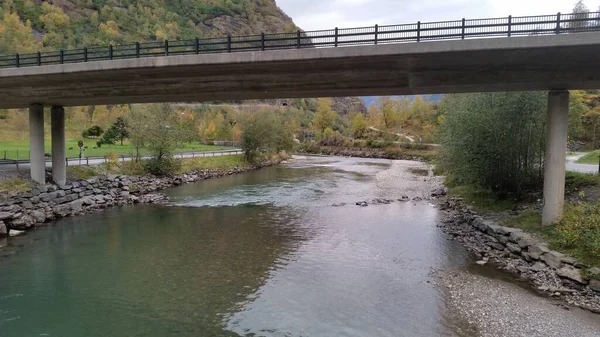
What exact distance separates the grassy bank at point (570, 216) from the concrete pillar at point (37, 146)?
30809 millimetres

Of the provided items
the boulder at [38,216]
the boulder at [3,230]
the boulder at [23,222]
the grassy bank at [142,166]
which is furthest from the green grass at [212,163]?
the boulder at [3,230]

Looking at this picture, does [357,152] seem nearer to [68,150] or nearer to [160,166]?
[160,166]

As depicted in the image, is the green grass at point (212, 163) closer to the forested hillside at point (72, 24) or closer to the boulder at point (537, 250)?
the boulder at point (537, 250)

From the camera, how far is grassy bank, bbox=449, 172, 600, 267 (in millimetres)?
14734

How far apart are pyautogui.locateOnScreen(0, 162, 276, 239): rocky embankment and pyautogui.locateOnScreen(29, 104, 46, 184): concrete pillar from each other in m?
1.72

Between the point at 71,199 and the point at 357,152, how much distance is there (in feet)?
251

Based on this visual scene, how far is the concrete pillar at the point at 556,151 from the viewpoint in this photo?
18688 millimetres

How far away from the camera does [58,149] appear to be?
30.7 meters

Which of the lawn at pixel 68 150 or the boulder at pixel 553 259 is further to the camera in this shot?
the lawn at pixel 68 150

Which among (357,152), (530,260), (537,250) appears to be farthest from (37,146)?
(357,152)

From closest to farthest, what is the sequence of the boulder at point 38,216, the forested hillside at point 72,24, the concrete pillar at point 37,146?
1. the boulder at point 38,216
2. the concrete pillar at point 37,146
3. the forested hillside at point 72,24

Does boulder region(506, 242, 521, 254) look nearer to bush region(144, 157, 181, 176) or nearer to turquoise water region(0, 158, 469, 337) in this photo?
turquoise water region(0, 158, 469, 337)

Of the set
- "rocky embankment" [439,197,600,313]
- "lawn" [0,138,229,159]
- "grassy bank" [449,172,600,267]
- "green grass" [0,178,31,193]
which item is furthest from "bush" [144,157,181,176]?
"rocky embankment" [439,197,600,313]

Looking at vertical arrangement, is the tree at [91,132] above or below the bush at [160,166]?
above
